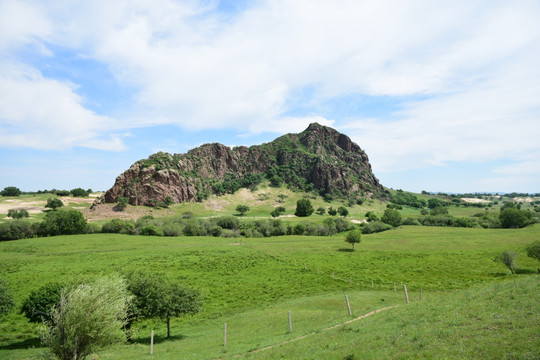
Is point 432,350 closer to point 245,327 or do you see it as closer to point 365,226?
point 245,327

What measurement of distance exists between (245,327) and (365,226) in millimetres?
125094

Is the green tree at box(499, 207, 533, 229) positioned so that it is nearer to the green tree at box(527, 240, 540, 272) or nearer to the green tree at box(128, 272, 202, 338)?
the green tree at box(527, 240, 540, 272)

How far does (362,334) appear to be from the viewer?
19484 mm

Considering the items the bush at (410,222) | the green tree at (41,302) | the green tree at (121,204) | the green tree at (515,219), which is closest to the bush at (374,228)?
the bush at (410,222)

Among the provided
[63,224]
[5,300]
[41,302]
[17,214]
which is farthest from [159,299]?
[17,214]

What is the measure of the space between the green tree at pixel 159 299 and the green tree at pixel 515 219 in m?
166

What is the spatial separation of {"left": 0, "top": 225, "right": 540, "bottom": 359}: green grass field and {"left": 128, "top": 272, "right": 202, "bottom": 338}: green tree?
3.06 meters

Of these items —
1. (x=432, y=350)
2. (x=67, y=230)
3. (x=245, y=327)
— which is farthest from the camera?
(x=67, y=230)

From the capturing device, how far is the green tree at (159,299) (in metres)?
35.7

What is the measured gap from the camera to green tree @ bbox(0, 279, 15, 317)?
3912 cm

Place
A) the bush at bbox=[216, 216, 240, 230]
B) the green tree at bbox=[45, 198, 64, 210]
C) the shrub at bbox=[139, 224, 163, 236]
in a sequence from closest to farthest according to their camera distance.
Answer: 1. the shrub at bbox=[139, 224, 163, 236]
2. the bush at bbox=[216, 216, 240, 230]
3. the green tree at bbox=[45, 198, 64, 210]

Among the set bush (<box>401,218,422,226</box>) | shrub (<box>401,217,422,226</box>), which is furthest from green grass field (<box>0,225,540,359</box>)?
shrub (<box>401,217,422,226</box>)

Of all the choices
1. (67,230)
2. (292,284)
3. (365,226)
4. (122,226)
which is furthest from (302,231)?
(67,230)

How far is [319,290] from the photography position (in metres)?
54.9
